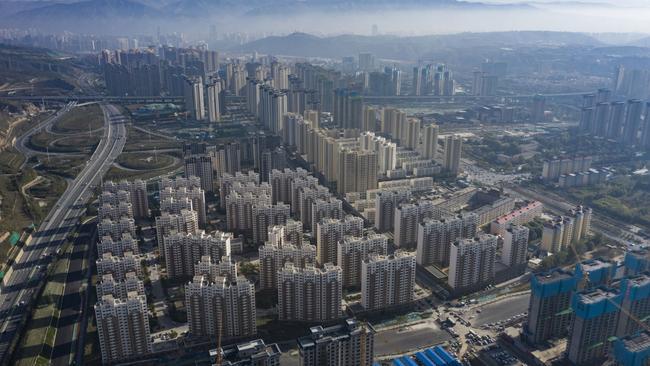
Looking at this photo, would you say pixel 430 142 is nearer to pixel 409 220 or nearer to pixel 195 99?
pixel 409 220

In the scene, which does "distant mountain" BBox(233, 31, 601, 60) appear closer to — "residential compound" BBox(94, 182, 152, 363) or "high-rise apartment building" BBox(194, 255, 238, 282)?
"residential compound" BBox(94, 182, 152, 363)

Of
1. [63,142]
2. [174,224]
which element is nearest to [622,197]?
[174,224]

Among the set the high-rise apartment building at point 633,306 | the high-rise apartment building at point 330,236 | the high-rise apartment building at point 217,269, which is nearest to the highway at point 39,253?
the high-rise apartment building at point 217,269

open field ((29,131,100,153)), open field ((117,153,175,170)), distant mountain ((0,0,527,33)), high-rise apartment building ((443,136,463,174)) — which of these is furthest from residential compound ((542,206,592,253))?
distant mountain ((0,0,527,33))

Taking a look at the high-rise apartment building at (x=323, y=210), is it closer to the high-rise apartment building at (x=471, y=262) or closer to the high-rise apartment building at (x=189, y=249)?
the high-rise apartment building at (x=189, y=249)

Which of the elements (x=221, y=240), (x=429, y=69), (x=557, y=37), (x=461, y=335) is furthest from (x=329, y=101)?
(x=557, y=37)
